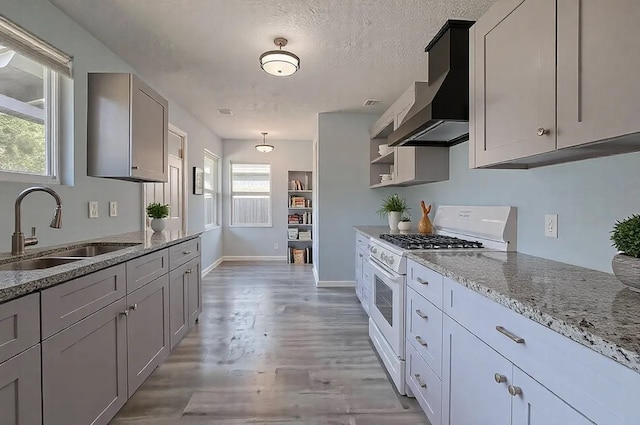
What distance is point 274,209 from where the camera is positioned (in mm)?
6945

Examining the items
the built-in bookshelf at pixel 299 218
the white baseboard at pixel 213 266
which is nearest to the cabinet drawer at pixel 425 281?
the white baseboard at pixel 213 266

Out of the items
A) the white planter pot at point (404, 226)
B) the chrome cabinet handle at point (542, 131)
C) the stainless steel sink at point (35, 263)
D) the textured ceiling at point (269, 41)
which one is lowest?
the stainless steel sink at point (35, 263)

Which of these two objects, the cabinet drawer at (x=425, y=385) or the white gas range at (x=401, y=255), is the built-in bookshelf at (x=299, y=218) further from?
the cabinet drawer at (x=425, y=385)

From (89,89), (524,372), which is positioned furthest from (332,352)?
(89,89)

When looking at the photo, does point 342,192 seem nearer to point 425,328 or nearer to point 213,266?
point 213,266

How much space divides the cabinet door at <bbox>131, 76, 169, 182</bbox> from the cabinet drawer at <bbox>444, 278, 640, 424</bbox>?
95.1 inches

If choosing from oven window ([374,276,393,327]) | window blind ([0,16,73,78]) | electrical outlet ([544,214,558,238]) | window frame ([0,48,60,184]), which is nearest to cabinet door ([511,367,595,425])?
electrical outlet ([544,214,558,238])

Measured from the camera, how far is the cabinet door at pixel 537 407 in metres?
0.84

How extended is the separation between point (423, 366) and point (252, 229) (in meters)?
5.48

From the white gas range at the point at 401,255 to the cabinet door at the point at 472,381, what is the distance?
0.58 m

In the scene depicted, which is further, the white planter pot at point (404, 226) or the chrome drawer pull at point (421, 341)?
the white planter pot at point (404, 226)

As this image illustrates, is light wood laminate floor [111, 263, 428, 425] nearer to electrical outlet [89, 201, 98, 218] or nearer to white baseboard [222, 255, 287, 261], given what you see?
electrical outlet [89, 201, 98, 218]

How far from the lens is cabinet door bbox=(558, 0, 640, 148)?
0.95 m

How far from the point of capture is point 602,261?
142 cm
